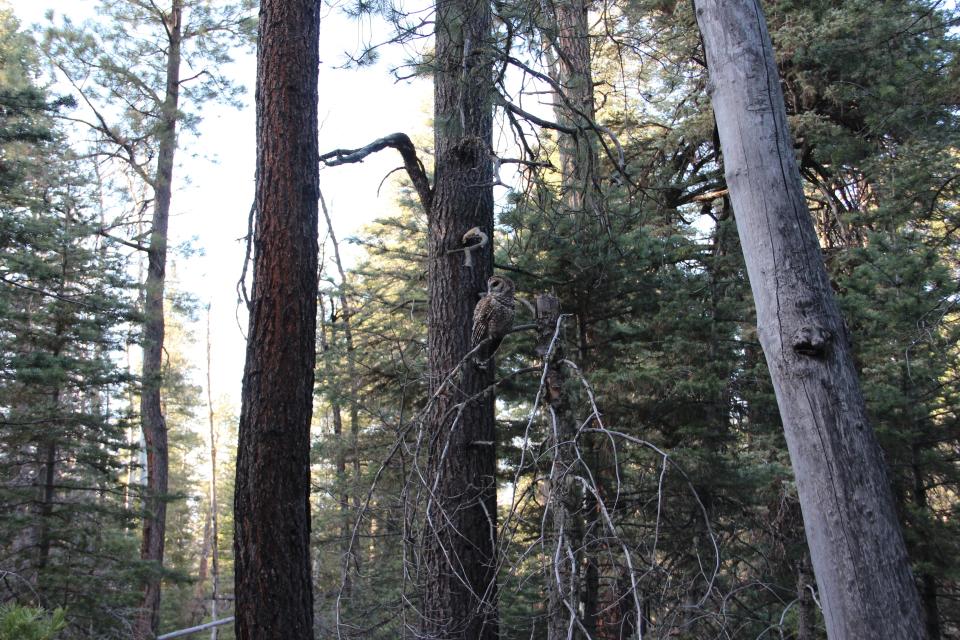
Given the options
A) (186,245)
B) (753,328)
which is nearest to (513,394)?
(753,328)

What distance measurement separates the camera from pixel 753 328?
755cm

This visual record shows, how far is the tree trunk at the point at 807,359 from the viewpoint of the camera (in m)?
2.54

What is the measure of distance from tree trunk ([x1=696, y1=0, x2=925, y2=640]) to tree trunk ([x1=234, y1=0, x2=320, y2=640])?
217 cm

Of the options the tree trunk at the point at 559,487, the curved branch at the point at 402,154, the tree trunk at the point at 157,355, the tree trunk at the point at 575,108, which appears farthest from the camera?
the tree trunk at the point at 157,355

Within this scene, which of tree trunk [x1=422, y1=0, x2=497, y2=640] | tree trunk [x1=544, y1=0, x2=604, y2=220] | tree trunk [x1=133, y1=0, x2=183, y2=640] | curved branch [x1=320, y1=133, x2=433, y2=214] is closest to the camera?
tree trunk [x1=422, y1=0, x2=497, y2=640]

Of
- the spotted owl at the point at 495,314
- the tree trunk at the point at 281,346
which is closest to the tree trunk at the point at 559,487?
the spotted owl at the point at 495,314

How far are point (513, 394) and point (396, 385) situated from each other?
1.47 meters

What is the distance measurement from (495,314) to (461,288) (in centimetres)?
110

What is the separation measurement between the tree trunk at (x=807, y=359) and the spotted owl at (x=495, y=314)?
116 centimetres

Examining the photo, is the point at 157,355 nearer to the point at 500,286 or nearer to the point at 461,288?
the point at 461,288

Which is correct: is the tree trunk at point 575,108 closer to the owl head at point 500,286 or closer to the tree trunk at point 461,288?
the tree trunk at point 461,288

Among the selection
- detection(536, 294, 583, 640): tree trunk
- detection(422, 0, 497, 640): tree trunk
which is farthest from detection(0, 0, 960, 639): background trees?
detection(536, 294, 583, 640): tree trunk

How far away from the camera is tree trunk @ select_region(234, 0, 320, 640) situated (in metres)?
3.36

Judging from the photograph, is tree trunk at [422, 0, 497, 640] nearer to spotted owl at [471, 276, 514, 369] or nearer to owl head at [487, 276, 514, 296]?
spotted owl at [471, 276, 514, 369]
